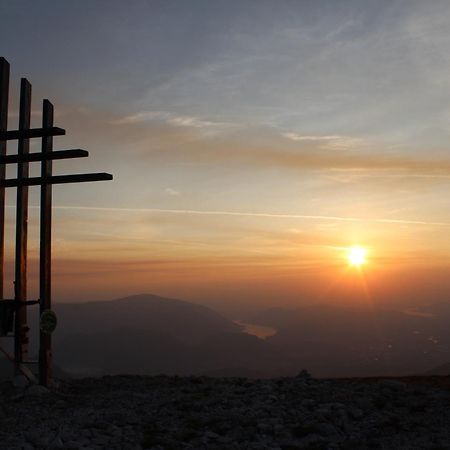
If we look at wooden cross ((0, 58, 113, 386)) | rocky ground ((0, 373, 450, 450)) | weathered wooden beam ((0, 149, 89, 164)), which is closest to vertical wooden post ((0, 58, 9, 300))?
wooden cross ((0, 58, 113, 386))

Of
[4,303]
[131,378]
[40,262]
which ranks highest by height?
[40,262]

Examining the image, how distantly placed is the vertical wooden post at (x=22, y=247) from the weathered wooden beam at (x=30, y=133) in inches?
7.6

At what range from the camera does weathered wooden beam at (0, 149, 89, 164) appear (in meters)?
16.1

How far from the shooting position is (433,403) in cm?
1272

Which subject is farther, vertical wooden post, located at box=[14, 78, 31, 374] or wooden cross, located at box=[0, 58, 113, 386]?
vertical wooden post, located at box=[14, 78, 31, 374]

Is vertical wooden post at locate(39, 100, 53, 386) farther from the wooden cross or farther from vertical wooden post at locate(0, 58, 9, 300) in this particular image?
vertical wooden post at locate(0, 58, 9, 300)

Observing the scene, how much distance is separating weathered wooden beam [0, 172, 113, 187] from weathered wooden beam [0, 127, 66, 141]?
128 cm

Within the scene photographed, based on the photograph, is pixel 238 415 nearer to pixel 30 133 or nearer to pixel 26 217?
pixel 26 217

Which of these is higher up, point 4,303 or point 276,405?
point 4,303

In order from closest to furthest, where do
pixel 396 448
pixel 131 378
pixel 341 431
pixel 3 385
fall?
1. pixel 396 448
2. pixel 341 431
3. pixel 3 385
4. pixel 131 378

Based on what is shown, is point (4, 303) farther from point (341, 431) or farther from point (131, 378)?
point (341, 431)

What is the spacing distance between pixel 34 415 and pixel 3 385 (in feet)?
11.3

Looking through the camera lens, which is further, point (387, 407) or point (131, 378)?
point (131, 378)

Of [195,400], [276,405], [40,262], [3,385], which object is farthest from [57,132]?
[276,405]
